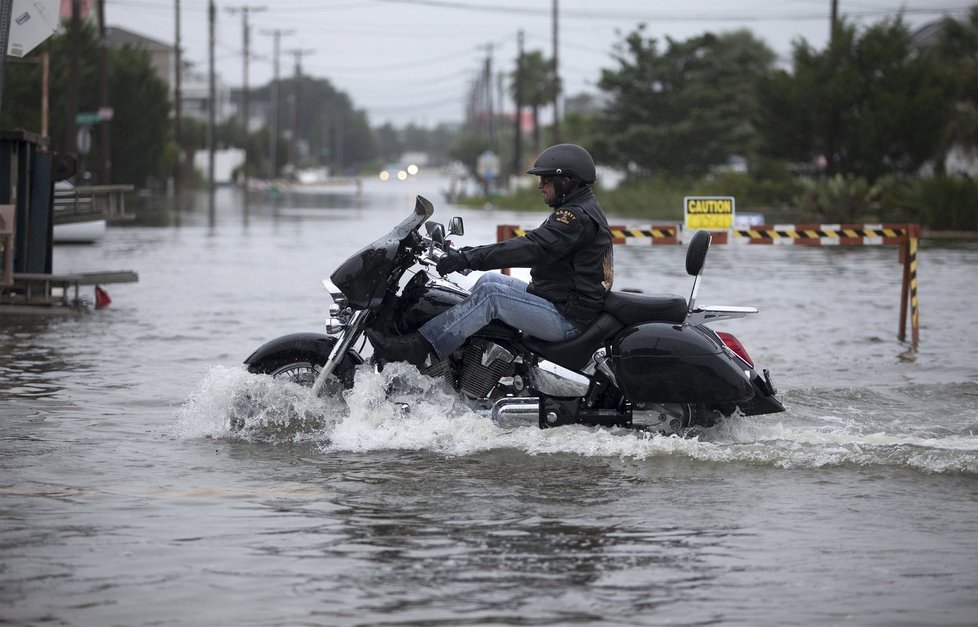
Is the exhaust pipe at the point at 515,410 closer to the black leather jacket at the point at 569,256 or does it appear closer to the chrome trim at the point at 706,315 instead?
the black leather jacket at the point at 569,256

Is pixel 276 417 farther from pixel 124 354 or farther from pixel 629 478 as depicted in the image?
pixel 124 354

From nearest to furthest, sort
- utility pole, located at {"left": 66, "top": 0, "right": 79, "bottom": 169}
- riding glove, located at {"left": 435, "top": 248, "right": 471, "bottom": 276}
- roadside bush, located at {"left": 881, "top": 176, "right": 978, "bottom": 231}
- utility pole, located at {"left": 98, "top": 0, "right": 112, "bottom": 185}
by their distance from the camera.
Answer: riding glove, located at {"left": 435, "top": 248, "right": 471, "bottom": 276} < roadside bush, located at {"left": 881, "top": 176, "right": 978, "bottom": 231} < utility pole, located at {"left": 66, "top": 0, "right": 79, "bottom": 169} < utility pole, located at {"left": 98, "top": 0, "right": 112, "bottom": 185}

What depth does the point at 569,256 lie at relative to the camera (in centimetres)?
857

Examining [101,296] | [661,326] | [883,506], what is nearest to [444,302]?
[661,326]

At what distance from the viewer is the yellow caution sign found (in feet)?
47.3

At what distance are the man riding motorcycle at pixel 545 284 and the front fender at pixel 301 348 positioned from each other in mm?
312

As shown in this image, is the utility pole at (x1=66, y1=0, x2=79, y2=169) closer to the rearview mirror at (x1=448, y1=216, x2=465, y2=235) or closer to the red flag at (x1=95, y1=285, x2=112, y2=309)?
the red flag at (x1=95, y1=285, x2=112, y2=309)

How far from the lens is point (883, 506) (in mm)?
7320

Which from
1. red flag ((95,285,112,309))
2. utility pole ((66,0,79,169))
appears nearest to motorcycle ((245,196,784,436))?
red flag ((95,285,112,309))

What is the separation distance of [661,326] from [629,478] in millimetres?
943

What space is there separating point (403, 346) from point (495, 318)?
54 cm

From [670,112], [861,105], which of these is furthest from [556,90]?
[861,105]

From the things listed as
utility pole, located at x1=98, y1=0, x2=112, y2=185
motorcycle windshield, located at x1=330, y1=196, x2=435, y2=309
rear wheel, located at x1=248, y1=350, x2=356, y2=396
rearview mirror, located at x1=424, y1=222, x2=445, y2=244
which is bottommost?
rear wheel, located at x1=248, y1=350, x2=356, y2=396

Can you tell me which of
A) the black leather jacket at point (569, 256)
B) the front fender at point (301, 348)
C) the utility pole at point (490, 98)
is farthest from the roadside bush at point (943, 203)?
the utility pole at point (490, 98)
